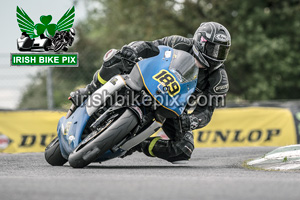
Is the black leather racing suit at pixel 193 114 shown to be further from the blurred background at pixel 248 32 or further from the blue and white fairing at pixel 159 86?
the blurred background at pixel 248 32

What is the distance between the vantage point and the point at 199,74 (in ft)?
21.5

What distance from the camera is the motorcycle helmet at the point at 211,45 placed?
20.7 feet

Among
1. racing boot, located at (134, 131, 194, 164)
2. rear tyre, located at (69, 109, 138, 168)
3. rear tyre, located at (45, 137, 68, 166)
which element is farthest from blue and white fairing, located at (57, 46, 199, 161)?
racing boot, located at (134, 131, 194, 164)

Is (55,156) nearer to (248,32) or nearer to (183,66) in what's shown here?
(183,66)

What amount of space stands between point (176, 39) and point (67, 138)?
70.2 inches

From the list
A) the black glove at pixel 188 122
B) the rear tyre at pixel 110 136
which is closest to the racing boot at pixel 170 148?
the black glove at pixel 188 122

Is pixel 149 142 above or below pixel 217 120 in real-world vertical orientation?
above

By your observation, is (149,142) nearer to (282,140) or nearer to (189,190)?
(189,190)

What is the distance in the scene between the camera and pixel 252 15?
66.9 feet

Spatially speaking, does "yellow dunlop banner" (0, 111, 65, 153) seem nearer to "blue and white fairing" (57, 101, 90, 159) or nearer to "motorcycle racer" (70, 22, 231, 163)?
"motorcycle racer" (70, 22, 231, 163)

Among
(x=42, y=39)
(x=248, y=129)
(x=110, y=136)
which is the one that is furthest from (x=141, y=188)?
(x=248, y=129)

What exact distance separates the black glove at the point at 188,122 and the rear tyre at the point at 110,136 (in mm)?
731

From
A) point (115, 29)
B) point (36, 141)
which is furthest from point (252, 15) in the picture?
point (36, 141)

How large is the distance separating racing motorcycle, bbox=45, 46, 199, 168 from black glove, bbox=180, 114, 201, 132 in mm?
255
